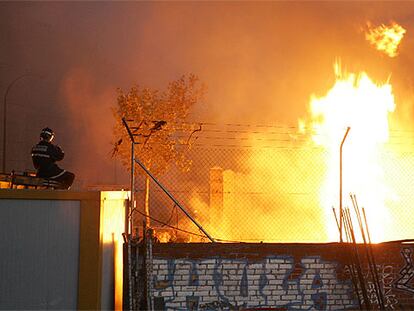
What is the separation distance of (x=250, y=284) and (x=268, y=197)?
11.3 metres

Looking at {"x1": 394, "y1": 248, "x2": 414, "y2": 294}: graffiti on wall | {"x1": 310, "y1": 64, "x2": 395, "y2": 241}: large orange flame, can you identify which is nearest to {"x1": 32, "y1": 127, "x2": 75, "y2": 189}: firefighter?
{"x1": 394, "y1": 248, "x2": 414, "y2": 294}: graffiti on wall

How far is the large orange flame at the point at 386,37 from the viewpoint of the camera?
83.7 feet

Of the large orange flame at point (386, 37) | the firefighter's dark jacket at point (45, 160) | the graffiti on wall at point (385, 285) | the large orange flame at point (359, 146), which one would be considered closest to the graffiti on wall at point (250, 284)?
the graffiti on wall at point (385, 285)

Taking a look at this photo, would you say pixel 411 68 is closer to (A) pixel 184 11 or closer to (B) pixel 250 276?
(A) pixel 184 11

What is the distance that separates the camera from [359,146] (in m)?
15.5

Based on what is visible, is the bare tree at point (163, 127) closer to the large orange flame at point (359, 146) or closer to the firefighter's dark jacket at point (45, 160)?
the large orange flame at point (359, 146)

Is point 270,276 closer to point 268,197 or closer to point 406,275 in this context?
point 406,275

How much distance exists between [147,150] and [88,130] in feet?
21.9

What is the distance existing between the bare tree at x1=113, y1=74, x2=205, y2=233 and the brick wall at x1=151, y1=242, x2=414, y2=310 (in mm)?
10208

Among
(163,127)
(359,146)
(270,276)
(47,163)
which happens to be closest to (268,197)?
(163,127)

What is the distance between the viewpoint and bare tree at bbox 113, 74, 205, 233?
18.5 m

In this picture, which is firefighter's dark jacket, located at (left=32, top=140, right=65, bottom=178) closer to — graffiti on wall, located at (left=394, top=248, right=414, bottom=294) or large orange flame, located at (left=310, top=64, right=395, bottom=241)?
graffiti on wall, located at (left=394, top=248, right=414, bottom=294)

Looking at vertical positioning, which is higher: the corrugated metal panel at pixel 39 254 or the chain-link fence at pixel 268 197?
the chain-link fence at pixel 268 197

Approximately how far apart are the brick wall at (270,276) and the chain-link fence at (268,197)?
5.55 metres
